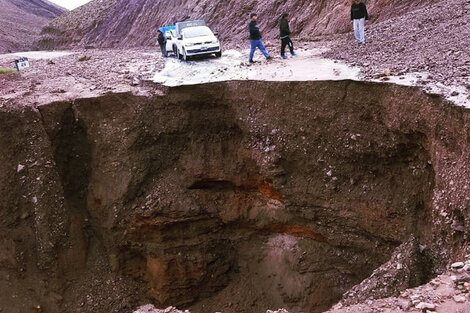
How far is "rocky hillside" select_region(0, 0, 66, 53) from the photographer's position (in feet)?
119

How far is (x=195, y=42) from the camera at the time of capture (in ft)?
46.5

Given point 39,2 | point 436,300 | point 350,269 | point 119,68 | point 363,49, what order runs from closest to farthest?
point 436,300 → point 350,269 → point 363,49 → point 119,68 → point 39,2

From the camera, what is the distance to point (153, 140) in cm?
1164

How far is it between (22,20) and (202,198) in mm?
39986

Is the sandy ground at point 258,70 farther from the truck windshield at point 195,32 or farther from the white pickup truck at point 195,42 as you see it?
the truck windshield at point 195,32

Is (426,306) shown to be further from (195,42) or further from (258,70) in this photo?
(195,42)

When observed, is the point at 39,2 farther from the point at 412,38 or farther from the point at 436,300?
the point at 436,300

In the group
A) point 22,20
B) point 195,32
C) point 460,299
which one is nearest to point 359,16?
point 195,32

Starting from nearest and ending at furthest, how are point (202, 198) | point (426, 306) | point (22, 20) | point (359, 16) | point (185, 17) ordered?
point (426, 306), point (202, 198), point (359, 16), point (185, 17), point (22, 20)

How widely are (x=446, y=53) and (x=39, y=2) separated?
52323 millimetres

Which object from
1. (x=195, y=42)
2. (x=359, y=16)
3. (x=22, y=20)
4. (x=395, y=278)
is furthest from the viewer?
(x=22, y=20)

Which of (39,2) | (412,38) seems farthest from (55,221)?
(39,2)

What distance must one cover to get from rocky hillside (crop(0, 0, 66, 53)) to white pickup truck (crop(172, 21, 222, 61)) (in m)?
24.0

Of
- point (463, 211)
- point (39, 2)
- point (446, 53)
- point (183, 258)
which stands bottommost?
point (183, 258)
